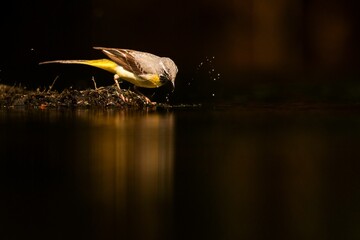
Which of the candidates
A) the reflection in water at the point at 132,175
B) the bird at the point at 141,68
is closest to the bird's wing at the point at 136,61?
the bird at the point at 141,68

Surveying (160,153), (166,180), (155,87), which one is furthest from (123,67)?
(166,180)

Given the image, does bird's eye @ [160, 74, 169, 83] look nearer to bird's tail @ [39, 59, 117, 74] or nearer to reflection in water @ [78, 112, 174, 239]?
bird's tail @ [39, 59, 117, 74]

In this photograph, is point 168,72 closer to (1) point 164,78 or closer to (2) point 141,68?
(1) point 164,78

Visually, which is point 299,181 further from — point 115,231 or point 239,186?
point 115,231

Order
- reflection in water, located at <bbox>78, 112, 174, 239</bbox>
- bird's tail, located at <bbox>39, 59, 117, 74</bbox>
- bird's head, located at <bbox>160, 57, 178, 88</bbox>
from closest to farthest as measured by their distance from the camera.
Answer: reflection in water, located at <bbox>78, 112, 174, 239</bbox>, bird's head, located at <bbox>160, 57, 178, 88</bbox>, bird's tail, located at <bbox>39, 59, 117, 74</bbox>

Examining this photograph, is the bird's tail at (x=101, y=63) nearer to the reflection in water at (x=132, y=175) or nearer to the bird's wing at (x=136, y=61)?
the bird's wing at (x=136, y=61)

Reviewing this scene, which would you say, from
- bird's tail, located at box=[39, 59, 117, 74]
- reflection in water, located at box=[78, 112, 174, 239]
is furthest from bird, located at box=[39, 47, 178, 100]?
reflection in water, located at box=[78, 112, 174, 239]

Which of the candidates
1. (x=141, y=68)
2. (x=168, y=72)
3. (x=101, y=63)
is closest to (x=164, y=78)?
(x=168, y=72)
